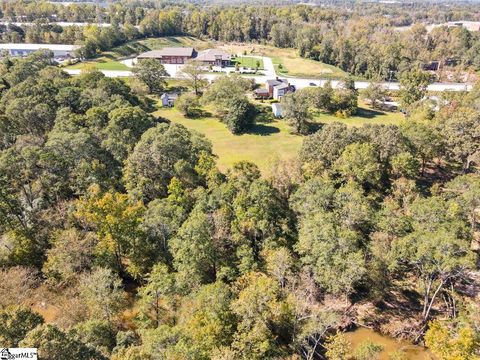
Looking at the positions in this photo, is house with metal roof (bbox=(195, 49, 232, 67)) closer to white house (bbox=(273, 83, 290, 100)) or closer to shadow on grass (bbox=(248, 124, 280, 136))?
white house (bbox=(273, 83, 290, 100))

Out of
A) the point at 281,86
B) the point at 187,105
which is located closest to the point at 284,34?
the point at 281,86

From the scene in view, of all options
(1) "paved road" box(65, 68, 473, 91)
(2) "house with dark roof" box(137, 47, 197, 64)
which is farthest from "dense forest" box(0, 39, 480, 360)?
(2) "house with dark roof" box(137, 47, 197, 64)

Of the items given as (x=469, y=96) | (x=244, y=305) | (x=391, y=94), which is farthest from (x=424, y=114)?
(x=244, y=305)

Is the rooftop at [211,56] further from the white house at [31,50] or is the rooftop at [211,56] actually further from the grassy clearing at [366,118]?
the grassy clearing at [366,118]

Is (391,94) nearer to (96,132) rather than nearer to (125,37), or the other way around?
(96,132)

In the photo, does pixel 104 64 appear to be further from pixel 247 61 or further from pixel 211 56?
pixel 247 61
